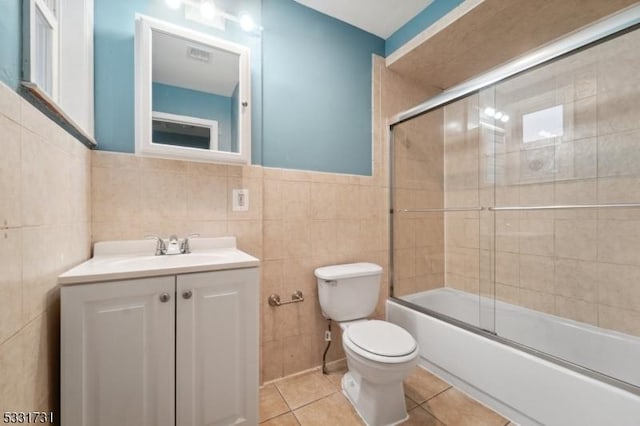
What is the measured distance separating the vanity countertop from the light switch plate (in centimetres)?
18

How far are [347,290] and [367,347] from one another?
1.43 ft

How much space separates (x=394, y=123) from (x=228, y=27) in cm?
129

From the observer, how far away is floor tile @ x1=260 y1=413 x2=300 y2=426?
1299 millimetres

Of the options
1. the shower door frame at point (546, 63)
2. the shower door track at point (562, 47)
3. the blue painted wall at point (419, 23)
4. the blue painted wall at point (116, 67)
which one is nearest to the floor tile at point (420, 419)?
the shower door frame at point (546, 63)

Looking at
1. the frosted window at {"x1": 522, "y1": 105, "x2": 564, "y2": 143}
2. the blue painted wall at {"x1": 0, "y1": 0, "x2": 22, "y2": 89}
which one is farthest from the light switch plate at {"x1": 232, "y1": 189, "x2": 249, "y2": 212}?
the frosted window at {"x1": 522, "y1": 105, "x2": 564, "y2": 143}

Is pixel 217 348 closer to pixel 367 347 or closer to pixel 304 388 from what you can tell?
pixel 367 347

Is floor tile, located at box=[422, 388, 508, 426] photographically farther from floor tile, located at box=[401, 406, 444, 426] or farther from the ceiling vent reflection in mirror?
the ceiling vent reflection in mirror

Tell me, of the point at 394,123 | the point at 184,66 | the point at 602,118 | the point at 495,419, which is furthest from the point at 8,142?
the point at 602,118

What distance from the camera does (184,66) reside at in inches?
53.3

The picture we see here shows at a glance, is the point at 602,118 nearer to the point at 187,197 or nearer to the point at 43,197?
the point at 187,197

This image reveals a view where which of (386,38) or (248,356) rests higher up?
(386,38)

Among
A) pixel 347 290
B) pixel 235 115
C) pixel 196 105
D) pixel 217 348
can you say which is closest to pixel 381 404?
pixel 347 290

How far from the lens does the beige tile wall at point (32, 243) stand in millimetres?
639

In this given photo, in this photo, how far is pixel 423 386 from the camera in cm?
158
